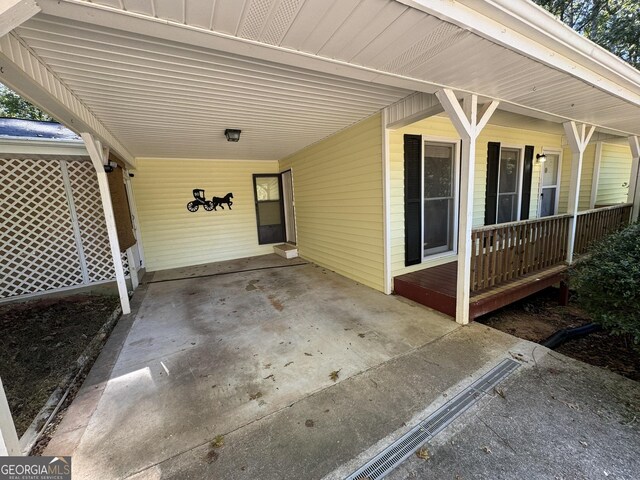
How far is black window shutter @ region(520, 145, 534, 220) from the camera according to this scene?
5.30 m

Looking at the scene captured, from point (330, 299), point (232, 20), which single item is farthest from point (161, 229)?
point (232, 20)

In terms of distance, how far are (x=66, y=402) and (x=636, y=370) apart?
4965 millimetres

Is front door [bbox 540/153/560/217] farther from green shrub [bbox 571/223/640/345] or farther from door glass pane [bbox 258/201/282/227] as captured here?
door glass pane [bbox 258/201/282/227]

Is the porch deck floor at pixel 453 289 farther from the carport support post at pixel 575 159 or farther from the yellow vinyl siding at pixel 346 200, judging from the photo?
the carport support post at pixel 575 159

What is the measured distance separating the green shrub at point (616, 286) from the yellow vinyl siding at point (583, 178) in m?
→ 4.63

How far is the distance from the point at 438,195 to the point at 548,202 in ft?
12.1

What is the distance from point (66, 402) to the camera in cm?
212

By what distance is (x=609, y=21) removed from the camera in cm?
952

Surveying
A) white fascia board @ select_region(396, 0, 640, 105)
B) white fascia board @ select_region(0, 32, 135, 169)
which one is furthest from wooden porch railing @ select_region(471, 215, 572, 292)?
white fascia board @ select_region(0, 32, 135, 169)

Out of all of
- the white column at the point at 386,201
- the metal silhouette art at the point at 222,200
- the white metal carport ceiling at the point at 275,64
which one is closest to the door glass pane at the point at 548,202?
the white metal carport ceiling at the point at 275,64

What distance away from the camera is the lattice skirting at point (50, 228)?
4383mm

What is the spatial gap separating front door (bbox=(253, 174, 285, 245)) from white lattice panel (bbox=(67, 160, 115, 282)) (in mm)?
3328

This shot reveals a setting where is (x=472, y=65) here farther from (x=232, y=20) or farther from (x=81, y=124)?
(x=81, y=124)

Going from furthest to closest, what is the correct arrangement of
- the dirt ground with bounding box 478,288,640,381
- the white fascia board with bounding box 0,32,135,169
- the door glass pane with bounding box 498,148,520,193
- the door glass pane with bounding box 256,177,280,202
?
1. the door glass pane with bounding box 256,177,280,202
2. the door glass pane with bounding box 498,148,520,193
3. the dirt ground with bounding box 478,288,640,381
4. the white fascia board with bounding box 0,32,135,169
